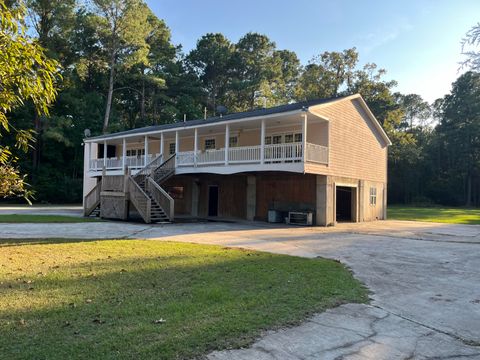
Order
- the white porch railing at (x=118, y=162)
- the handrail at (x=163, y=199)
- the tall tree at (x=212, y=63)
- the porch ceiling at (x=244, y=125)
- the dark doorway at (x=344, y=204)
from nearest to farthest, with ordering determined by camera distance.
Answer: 1. the handrail at (x=163, y=199)
2. the porch ceiling at (x=244, y=125)
3. the dark doorway at (x=344, y=204)
4. the white porch railing at (x=118, y=162)
5. the tall tree at (x=212, y=63)

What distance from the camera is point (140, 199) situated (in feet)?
57.4

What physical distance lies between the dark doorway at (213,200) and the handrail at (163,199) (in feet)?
19.9

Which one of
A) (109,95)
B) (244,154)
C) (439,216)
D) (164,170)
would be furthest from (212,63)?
(244,154)

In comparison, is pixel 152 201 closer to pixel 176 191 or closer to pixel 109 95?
pixel 176 191

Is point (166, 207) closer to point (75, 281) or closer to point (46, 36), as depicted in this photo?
point (75, 281)

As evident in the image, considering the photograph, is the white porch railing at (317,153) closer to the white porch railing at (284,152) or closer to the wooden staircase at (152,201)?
the white porch railing at (284,152)

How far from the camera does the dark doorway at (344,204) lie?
75.3 ft

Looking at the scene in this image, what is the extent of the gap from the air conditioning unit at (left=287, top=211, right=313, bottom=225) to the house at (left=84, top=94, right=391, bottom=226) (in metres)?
0.11

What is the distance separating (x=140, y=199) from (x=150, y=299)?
42.4ft

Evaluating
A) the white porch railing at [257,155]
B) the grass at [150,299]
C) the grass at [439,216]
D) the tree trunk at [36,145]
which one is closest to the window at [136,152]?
the white porch railing at [257,155]

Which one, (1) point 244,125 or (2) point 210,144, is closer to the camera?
(1) point 244,125

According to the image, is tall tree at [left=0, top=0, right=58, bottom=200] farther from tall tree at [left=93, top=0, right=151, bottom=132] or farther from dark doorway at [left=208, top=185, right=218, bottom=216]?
tall tree at [left=93, top=0, right=151, bottom=132]

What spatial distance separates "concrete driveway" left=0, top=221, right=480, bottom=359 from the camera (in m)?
3.74

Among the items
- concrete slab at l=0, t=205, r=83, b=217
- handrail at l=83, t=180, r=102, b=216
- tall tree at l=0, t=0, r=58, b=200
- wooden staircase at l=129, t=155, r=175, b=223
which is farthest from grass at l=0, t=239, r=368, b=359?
concrete slab at l=0, t=205, r=83, b=217
